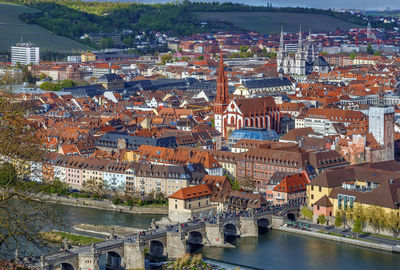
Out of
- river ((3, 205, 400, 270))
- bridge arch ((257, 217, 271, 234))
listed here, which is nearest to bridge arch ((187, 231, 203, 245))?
river ((3, 205, 400, 270))

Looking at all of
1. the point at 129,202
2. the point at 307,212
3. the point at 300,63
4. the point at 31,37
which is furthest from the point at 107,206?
the point at 31,37

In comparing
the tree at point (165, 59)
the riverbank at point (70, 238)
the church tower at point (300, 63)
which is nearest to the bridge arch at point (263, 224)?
the riverbank at point (70, 238)

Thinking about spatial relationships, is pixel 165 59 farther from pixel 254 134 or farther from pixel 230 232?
pixel 230 232

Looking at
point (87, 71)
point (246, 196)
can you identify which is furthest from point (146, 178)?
point (87, 71)

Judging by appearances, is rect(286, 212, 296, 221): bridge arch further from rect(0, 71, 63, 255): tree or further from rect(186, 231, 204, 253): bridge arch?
rect(0, 71, 63, 255): tree

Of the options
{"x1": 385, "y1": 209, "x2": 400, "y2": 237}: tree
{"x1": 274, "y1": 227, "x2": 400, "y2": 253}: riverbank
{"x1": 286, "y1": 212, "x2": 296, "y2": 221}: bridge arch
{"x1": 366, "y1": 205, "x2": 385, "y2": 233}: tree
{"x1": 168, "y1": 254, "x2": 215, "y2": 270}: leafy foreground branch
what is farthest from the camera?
{"x1": 286, "y1": 212, "x2": 296, "y2": 221}: bridge arch

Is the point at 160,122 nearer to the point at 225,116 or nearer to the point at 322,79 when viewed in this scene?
the point at 225,116

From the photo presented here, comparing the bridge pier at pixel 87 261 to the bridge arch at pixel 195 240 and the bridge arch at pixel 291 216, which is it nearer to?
the bridge arch at pixel 195 240
